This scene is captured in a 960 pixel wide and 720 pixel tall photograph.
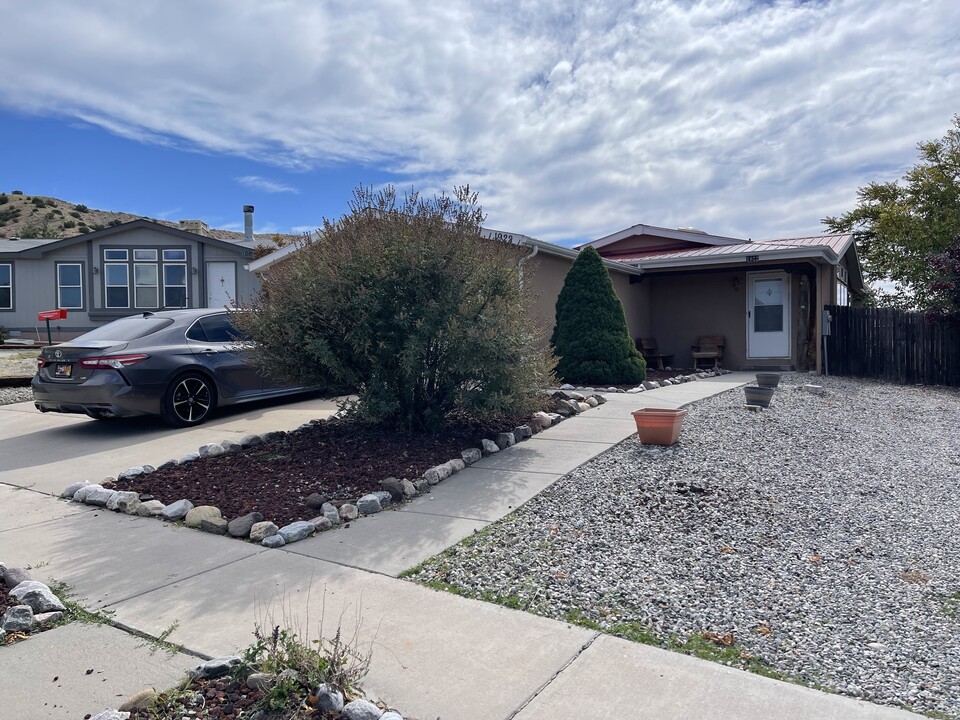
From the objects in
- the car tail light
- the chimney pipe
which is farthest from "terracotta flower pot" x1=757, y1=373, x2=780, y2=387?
the chimney pipe

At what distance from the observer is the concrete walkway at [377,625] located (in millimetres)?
2744

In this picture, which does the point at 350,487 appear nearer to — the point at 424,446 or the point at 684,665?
the point at 424,446

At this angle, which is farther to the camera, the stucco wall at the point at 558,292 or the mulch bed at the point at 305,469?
the stucco wall at the point at 558,292

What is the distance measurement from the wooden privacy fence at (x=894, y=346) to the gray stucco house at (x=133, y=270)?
1684cm

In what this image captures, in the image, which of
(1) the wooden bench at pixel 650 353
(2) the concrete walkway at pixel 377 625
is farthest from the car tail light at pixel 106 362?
(1) the wooden bench at pixel 650 353

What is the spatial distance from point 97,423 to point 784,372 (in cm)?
1259

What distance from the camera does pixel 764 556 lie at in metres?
4.23

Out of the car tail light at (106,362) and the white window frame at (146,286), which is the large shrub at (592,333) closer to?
the car tail light at (106,362)

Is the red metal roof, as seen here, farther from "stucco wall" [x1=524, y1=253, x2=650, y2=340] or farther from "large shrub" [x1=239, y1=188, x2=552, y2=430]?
"large shrub" [x1=239, y1=188, x2=552, y2=430]

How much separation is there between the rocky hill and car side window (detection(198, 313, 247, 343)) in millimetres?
37798

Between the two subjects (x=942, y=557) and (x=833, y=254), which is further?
(x=833, y=254)

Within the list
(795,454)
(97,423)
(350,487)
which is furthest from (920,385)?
(97,423)

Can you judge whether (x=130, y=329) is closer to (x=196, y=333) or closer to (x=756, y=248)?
(x=196, y=333)

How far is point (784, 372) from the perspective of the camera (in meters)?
14.7
